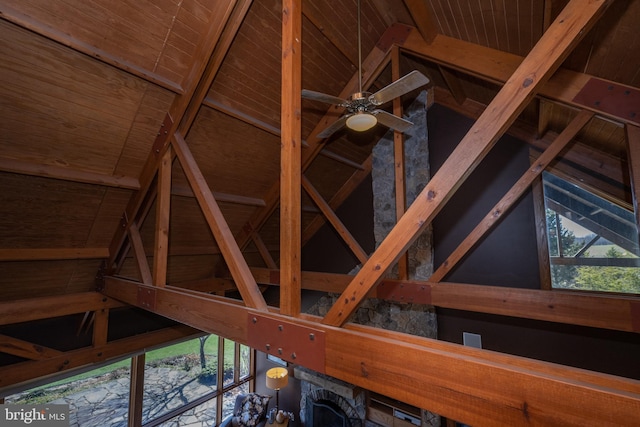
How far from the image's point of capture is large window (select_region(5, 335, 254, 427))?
197 inches

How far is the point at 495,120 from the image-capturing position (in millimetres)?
1229

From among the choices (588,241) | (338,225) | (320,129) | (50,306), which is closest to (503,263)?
(588,241)

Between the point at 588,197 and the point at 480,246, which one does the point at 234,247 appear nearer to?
the point at 480,246

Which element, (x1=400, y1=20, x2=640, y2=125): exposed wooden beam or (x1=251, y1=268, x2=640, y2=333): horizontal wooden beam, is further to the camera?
(x1=251, y1=268, x2=640, y2=333): horizontal wooden beam

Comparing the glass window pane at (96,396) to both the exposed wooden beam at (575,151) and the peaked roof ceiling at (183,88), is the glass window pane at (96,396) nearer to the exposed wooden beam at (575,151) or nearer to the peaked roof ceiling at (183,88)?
the peaked roof ceiling at (183,88)

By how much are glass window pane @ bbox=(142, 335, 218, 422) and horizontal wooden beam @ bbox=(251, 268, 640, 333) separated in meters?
4.91

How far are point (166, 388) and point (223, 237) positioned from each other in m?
5.49

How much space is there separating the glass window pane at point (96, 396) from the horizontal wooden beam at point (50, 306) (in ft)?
7.07

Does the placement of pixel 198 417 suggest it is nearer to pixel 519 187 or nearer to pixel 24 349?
pixel 24 349

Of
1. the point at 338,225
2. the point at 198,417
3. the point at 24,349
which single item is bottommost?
the point at 198,417

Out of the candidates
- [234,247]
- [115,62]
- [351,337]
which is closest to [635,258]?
[351,337]

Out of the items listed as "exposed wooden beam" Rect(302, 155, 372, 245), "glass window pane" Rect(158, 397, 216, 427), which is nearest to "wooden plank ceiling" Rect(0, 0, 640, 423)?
"exposed wooden beam" Rect(302, 155, 372, 245)

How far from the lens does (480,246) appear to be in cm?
427

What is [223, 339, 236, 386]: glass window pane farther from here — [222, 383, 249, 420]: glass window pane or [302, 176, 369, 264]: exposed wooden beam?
[302, 176, 369, 264]: exposed wooden beam
